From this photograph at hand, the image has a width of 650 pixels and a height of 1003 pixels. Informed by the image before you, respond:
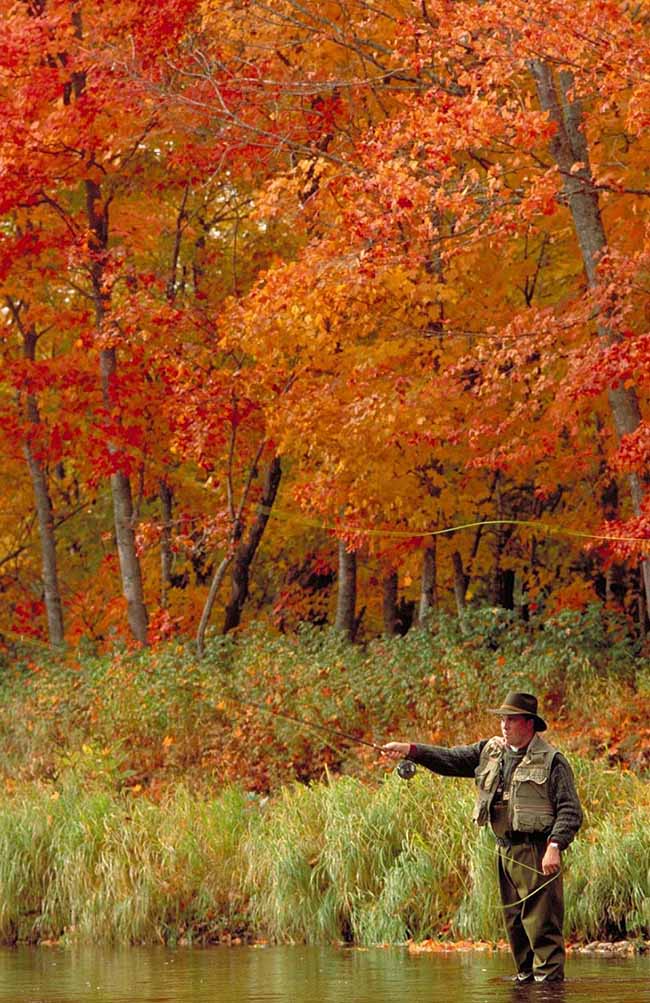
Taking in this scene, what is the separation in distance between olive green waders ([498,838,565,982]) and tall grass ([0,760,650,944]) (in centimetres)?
235

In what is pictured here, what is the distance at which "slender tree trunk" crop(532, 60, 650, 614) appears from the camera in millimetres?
16453

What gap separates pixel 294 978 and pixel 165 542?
13.8 metres

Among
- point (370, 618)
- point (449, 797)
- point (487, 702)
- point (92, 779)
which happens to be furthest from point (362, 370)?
point (370, 618)

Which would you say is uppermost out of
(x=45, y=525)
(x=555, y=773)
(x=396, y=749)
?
(x=45, y=525)

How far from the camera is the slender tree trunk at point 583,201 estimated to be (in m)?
16.5

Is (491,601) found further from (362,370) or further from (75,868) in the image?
(75,868)

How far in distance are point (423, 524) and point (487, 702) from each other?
9.61 feet

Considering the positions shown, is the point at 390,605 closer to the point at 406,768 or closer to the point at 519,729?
the point at 519,729

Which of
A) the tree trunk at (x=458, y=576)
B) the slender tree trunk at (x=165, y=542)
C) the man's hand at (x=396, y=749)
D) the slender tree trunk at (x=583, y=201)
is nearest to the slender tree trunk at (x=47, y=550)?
the slender tree trunk at (x=165, y=542)

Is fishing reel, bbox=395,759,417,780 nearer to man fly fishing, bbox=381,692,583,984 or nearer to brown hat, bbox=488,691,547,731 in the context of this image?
man fly fishing, bbox=381,692,583,984

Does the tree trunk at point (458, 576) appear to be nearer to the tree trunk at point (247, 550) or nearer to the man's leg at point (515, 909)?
the tree trunk at point (247, 550)

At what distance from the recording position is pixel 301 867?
13.1 metres

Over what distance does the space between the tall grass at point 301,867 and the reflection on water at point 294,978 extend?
44cm

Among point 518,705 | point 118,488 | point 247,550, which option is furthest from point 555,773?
point 247,550
